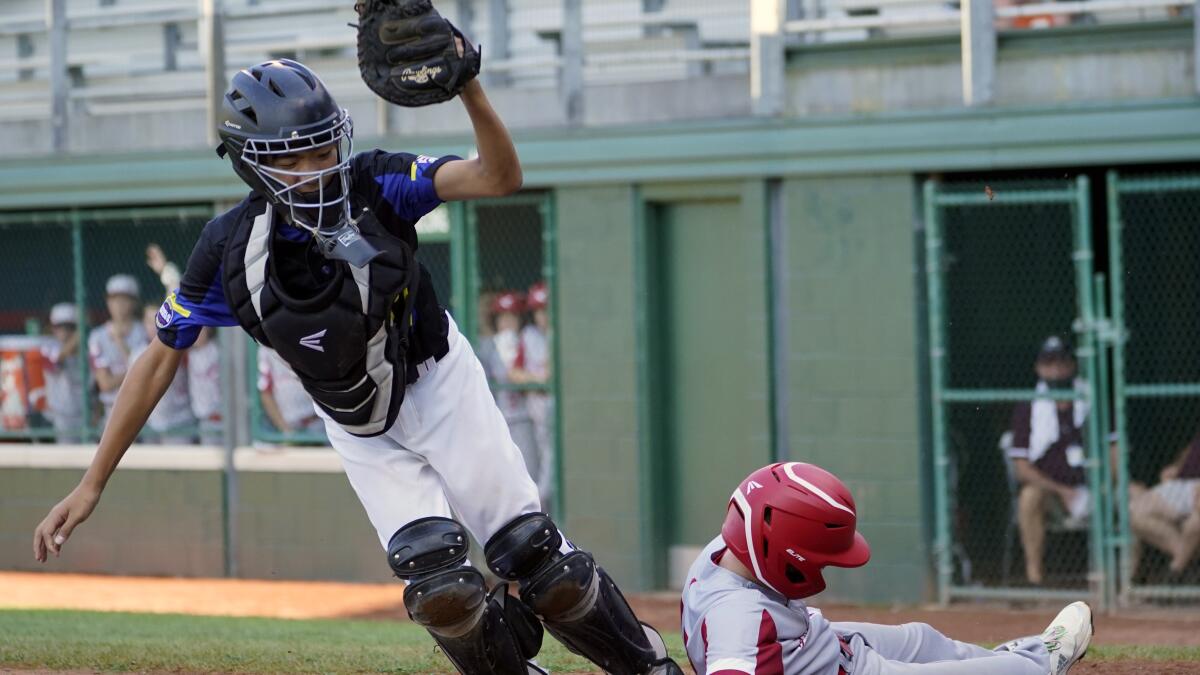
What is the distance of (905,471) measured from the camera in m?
10.5

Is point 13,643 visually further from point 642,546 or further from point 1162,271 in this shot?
point 1162,271

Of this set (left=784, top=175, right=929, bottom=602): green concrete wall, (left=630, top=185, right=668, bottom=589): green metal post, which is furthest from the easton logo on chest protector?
(left=630, top=185, right=668, bottom=589): green metal post

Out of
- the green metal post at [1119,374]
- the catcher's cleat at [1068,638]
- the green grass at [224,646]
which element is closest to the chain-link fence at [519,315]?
the green grass at [224,646]

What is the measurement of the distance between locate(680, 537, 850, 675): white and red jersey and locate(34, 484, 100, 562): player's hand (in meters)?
1.68

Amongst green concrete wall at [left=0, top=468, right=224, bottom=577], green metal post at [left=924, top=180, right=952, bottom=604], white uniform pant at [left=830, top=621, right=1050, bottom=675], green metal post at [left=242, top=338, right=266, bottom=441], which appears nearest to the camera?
white uniform pant at [left=830, top=621, right=1050, bottom=675]

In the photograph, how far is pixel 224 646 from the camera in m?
6.93

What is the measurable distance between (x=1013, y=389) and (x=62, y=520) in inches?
278

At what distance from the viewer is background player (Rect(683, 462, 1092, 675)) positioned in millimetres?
4270

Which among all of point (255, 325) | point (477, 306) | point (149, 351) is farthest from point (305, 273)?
point (477, 306)

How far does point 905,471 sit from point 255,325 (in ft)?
22.3

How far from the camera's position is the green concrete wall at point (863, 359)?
10.4 metres

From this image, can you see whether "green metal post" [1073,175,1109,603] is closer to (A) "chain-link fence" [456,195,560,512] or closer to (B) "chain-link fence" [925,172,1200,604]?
(B) "chain-link fence" [925,172,1200,604]

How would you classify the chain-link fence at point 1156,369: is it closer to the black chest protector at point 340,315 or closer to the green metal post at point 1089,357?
the green metal post at point 1089,357

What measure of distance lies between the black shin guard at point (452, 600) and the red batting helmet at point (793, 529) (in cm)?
71
